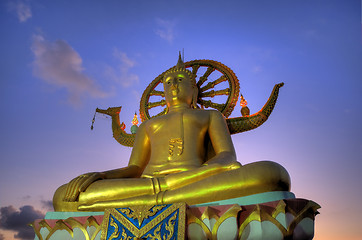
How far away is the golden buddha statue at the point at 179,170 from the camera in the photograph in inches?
122

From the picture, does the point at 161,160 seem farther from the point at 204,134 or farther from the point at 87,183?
the point at 87,183

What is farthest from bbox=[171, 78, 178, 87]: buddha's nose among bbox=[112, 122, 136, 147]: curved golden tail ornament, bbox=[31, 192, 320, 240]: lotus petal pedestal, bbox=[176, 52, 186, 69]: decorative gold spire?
bbox=[31, 192, 320, 240]: lotus petal pedestal

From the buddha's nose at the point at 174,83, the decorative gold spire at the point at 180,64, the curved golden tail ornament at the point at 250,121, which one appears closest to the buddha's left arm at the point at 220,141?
the curved golden tail ornament at the point at 250,121

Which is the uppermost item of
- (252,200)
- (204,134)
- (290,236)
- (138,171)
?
(204,134)

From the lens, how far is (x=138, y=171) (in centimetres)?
468

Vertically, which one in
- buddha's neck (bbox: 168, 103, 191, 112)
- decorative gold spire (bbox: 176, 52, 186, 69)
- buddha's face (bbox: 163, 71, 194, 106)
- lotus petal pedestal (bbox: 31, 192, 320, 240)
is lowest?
lotus petal pedestal (bbox: 31, 192, 320, 240)

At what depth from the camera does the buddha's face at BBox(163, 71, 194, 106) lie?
16.9ft

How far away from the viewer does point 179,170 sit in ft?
13.1

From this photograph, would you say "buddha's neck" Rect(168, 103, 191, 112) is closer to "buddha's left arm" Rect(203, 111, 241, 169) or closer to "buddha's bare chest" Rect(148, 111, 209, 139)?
"buddha's bare chest" Rect(148, 111, 209, 139)

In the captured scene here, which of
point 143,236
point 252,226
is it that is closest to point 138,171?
point 143,236

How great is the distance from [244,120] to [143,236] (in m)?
2.92

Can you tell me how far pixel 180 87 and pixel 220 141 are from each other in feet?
4.07

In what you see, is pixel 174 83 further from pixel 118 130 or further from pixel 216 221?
pixel 216 221

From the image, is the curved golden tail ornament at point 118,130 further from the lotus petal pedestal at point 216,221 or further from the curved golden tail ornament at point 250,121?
the lotus petal pedestal at point 216,221
